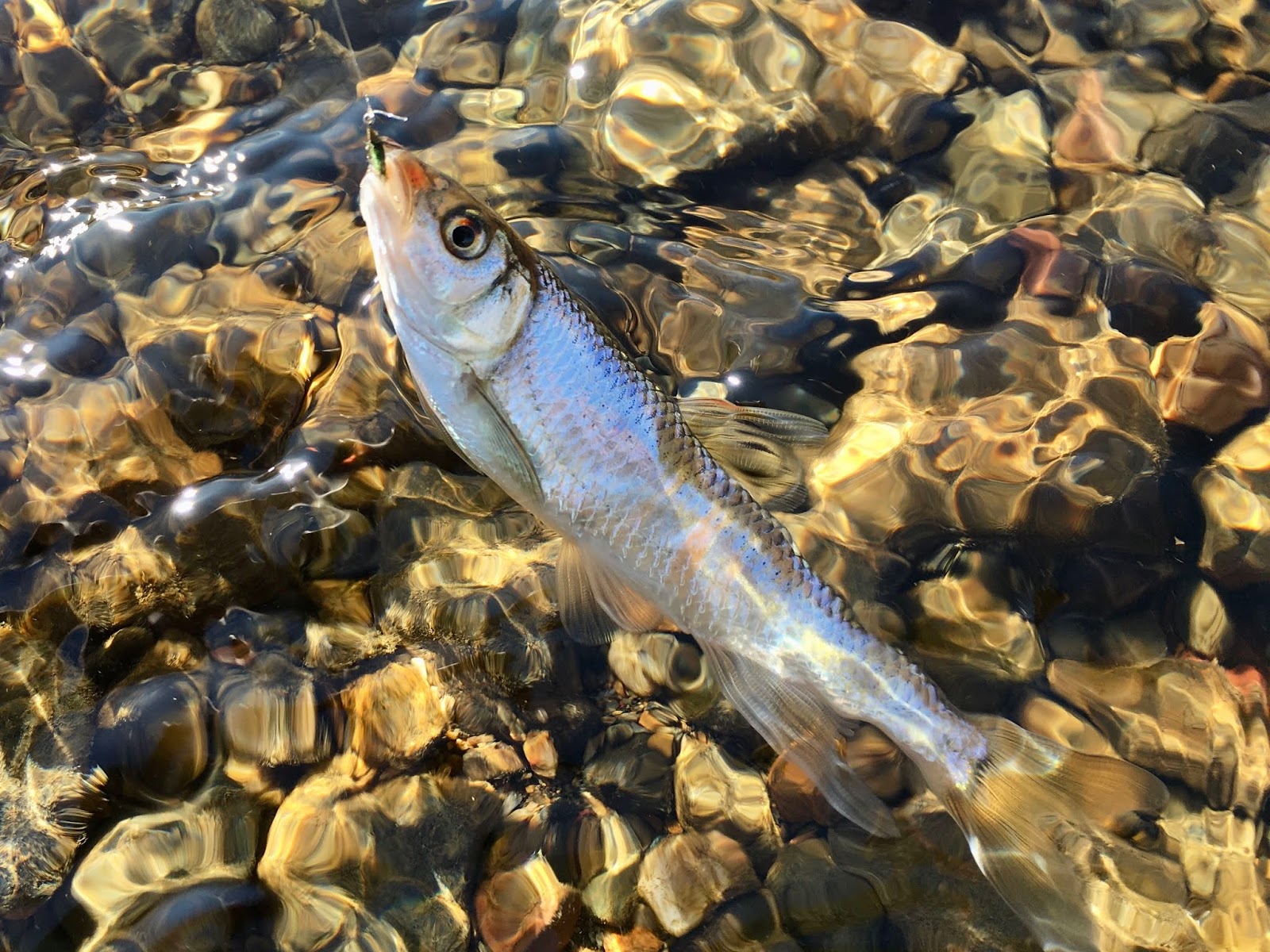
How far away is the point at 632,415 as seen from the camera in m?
2.71

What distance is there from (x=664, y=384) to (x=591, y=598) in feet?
4.13

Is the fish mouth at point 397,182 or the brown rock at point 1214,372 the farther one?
the brown rock at point 1214,372

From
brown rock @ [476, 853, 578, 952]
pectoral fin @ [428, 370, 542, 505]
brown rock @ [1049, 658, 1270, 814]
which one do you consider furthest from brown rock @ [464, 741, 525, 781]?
brown rock @ [1049, 658, 1270, 814]

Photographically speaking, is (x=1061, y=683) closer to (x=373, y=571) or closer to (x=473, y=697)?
(x=473, y=697)

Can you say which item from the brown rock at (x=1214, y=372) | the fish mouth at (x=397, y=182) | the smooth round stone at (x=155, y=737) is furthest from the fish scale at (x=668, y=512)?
the brown rock at (x=1214, y=372)

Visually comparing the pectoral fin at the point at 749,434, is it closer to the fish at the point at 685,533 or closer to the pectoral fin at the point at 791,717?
the fish at the point at 685,533

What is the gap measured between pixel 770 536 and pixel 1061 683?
1.45m

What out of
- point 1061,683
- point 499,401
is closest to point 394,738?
point 499,401

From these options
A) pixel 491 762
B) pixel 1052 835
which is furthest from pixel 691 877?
pixel 1052 835

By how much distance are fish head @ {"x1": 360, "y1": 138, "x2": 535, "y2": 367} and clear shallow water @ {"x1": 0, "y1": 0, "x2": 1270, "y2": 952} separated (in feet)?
3.34

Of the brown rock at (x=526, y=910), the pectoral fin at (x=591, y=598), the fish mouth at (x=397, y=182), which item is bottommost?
the brown rock at (x=526, y=910)

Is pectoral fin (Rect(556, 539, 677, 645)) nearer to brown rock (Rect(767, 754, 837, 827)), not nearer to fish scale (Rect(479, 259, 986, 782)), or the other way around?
fish scale (Rect(479, 259, 986, 782))

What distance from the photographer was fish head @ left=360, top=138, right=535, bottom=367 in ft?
8.56

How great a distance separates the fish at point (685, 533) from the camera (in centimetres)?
267
